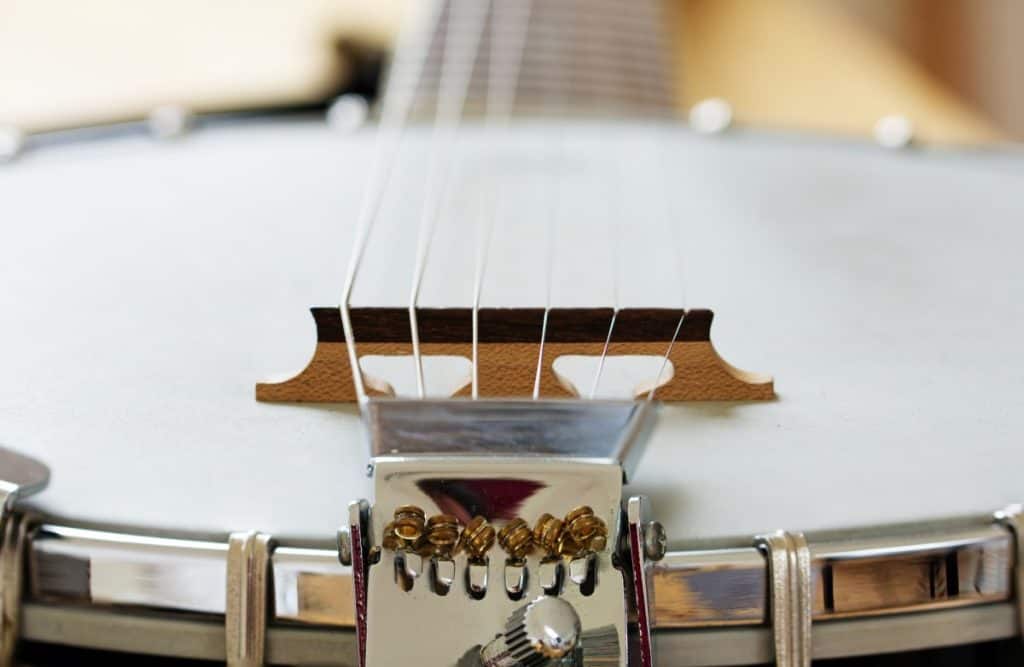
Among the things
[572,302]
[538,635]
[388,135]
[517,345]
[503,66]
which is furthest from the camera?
[503,66]

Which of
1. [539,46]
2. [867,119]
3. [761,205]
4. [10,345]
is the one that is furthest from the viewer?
[867,119]

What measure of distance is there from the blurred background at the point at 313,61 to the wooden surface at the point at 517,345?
77 cm

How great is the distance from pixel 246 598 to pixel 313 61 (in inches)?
51.3

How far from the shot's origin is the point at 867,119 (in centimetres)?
140

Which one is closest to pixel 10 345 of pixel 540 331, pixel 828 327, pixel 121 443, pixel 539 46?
pixel 121 443

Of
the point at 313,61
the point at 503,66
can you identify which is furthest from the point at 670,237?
the point at 313,61

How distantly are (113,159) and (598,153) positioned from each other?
0.39m

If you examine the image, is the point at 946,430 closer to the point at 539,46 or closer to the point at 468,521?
the point at 468,521

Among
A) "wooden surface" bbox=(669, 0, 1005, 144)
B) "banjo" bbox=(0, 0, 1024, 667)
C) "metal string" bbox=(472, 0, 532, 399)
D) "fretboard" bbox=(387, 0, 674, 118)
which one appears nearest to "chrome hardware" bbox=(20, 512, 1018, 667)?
"banjo" bbox=(0, 0, 1024, 667)

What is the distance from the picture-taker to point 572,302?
61 cm

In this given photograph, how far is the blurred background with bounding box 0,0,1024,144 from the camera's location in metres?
1.43

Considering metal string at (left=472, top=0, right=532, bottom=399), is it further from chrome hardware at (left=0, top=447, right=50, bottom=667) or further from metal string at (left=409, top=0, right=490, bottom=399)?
chrome hardware at (left=0, top=447, right=50, bottom=667)

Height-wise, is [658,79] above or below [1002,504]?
above

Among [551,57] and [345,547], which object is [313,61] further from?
[345,547]
